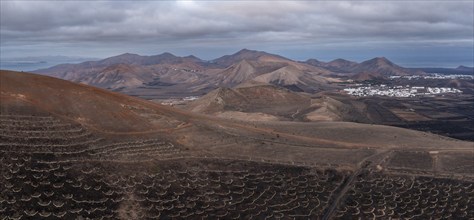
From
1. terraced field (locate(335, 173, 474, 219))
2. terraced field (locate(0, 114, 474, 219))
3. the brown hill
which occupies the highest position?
terraced field (locate(0, 114, 474, 219))

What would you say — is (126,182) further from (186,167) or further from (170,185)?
(186,167)

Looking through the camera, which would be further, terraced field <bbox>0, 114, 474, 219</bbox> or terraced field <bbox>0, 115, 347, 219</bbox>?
terraced field <bbox>0, 114, 474, 219</bbox>

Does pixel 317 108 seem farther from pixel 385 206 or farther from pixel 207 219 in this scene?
pixel 207 219

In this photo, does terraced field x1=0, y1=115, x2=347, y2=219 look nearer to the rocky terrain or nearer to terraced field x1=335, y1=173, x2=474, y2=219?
the rocky terrain

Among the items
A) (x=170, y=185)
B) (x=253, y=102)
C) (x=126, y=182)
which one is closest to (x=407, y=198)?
(x=170, y=185)

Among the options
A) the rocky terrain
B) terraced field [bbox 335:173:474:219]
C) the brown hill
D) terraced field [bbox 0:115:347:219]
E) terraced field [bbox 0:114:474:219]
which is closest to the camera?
terraced field [bbox 0:115:347:219]

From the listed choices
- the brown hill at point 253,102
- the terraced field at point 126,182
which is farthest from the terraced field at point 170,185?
the brown hill at point 253,102

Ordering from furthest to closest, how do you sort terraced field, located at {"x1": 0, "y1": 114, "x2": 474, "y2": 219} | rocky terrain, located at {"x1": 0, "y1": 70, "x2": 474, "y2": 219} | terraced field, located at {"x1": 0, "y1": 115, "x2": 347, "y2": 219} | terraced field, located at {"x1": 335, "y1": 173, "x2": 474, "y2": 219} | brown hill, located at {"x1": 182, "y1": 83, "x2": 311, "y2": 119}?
brown hill, located at {"x1": 182, "y1": 83, "x2": 311, "y2": 119} → terraced field, located at {"x1": 335, "y1": 173, "x2": 474, "y2": 219} → rocky terrain, located at {"x1": 0, "y1": 70, "x2": 474, "y2": 219} → terraced field, located at {"x1": 0, "y1": 114, "x2": 474, "y2": 219} → terraced field, located at {"x1": 0, "y1": 115, "x2": 347, "y2": 219}

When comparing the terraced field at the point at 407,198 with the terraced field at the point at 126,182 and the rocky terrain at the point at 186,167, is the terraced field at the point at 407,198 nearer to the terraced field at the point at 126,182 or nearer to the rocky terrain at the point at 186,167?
the rocky terrain at the point at 186,167

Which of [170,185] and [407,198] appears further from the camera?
[407,198]

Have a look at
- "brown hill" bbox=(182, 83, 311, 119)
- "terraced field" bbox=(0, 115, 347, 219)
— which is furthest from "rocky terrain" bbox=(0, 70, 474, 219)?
"brown hill" bbox=(182, 83, 311, 119)

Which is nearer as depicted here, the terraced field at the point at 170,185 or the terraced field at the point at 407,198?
the terraced field at the point at 170,185
